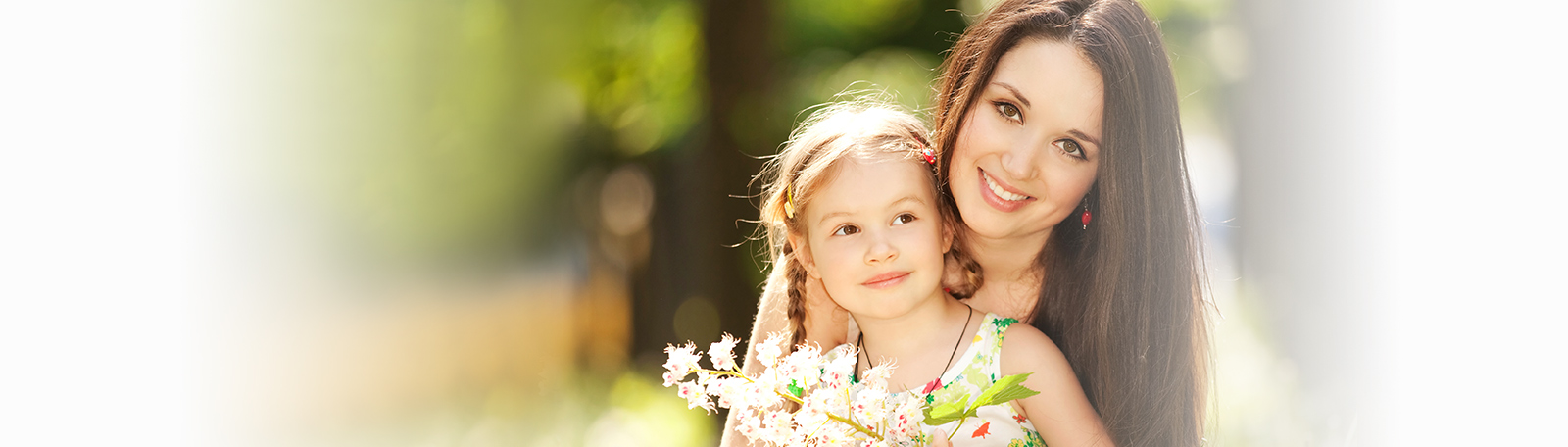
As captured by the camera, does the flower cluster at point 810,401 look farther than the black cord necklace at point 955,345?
No

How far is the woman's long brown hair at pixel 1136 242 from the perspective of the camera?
77 cm

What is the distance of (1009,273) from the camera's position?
89 cm

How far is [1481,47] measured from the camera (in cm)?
59

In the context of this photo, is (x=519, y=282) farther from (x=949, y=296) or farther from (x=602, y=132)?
(x=949, y=296)

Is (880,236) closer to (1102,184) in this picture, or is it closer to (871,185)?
(871,185)

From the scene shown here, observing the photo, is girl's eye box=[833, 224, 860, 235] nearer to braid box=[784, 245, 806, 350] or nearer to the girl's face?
the girl's face

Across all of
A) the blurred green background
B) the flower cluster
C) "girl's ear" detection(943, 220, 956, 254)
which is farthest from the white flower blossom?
the blurred green background

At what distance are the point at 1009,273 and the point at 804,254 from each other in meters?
0.19

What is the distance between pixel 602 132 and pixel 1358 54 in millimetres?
2058

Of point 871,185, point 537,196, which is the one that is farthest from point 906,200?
point 537,196

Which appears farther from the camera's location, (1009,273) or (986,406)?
(1009,273)

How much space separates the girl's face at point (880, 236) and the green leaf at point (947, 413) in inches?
5.1

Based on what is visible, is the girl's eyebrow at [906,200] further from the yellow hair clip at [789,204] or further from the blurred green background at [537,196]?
the blurred green background at [537,196]

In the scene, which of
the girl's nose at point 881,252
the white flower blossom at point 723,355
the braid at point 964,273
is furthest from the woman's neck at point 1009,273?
the white flower blossom at point 723,355
